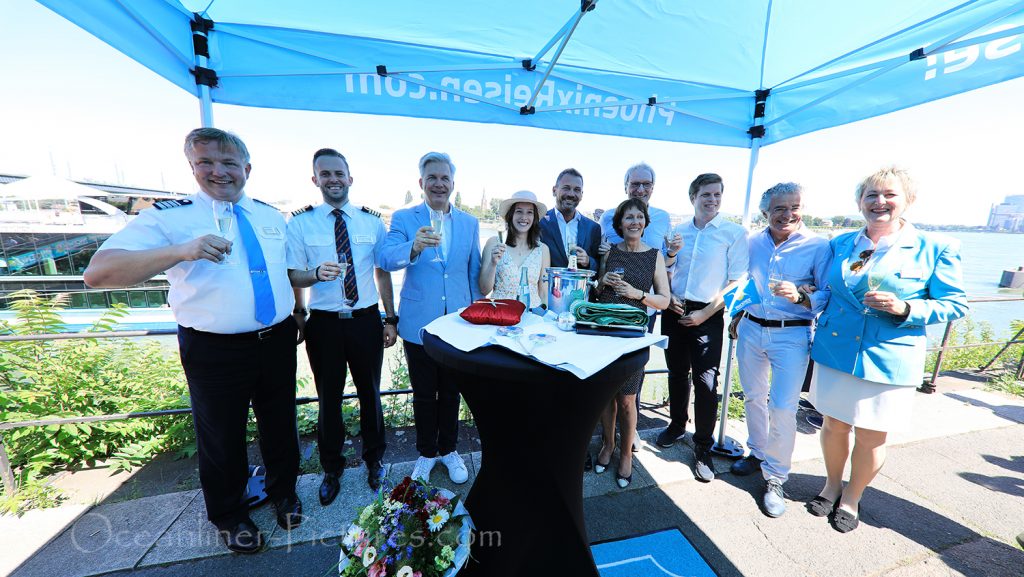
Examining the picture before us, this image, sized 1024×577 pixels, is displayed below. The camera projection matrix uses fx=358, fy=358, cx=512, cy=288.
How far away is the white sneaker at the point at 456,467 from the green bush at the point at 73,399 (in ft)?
7.55

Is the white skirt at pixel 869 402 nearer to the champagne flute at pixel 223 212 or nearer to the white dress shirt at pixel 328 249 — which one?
the white dress shirt at pixel 328 249

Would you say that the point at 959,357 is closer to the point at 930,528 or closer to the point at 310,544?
the point at 930,528

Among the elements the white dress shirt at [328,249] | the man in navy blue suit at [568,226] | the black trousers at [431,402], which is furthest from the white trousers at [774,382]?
the white dress shirt at [328,249]

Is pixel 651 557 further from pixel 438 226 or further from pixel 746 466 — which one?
pixel 438 226

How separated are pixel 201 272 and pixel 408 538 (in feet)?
5.50

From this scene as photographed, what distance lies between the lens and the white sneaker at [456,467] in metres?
2.77

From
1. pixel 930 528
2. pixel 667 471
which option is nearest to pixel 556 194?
pixel 667 471

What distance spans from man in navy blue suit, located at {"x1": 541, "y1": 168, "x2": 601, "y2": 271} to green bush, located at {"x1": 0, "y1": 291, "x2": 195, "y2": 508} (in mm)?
3652

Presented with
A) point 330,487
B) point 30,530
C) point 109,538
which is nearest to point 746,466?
point 330,487

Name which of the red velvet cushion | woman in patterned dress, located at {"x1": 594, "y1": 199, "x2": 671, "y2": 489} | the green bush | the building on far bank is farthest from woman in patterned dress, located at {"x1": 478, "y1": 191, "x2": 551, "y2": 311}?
the building on far bank

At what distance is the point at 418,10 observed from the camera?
2.80 meters

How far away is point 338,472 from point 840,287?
364cm

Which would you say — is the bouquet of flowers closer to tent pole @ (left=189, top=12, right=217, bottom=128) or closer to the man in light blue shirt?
the man in light blue shirt

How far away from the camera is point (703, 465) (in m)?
2.88
